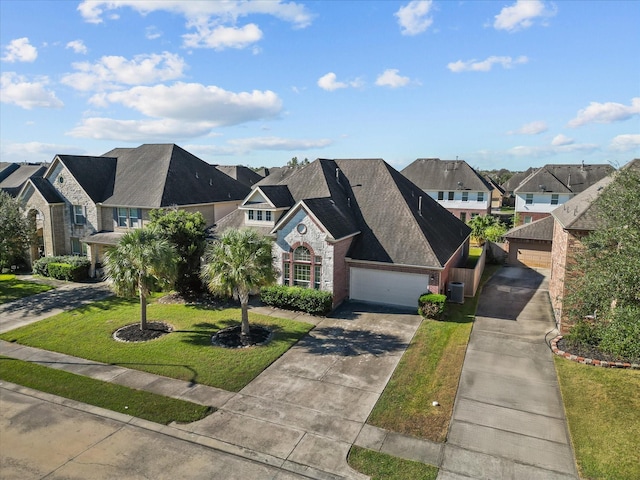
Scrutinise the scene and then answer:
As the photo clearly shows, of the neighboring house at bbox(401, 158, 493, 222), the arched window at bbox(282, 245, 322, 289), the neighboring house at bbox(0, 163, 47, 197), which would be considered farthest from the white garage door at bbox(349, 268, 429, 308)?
the neighboring house at bbox(0, 163, 47, 197)

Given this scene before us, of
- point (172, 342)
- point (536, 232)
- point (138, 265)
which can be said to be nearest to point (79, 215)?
point (138, 265)

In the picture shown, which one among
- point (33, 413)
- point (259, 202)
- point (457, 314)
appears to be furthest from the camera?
point (259, 202)

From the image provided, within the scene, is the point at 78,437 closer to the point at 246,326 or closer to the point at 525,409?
the point at 246,326

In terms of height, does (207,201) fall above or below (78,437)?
above

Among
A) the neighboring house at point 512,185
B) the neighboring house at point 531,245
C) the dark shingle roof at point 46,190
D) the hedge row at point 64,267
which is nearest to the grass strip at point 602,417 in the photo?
the neighboring house at point 531,245

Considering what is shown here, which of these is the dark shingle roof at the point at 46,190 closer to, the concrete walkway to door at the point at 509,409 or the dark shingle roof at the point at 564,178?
the concrete walkway to door at the point at 509,409

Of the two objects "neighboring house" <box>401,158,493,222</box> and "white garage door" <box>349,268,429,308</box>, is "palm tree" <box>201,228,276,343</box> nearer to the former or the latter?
"white garage door" <box>349,268,429,308</box>

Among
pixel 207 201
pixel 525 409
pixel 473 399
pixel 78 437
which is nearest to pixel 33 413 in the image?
pixel 78 437
